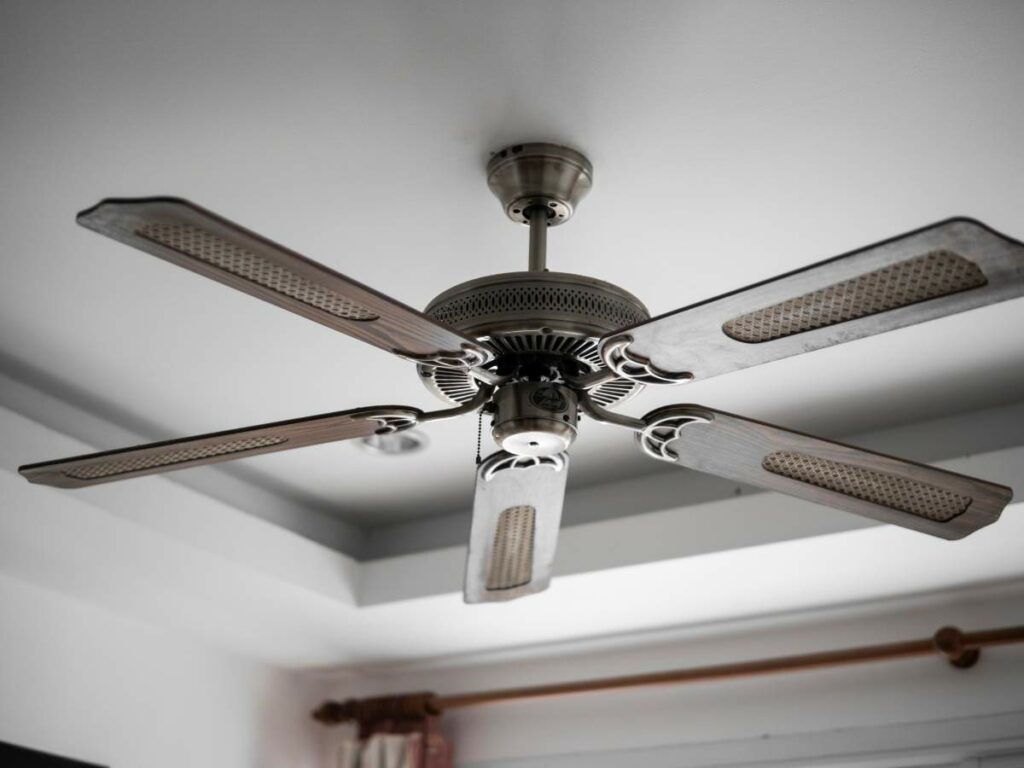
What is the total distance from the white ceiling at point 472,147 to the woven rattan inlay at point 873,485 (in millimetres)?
475

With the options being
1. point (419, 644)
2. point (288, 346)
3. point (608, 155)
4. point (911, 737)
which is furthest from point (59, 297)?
point (911, 737)

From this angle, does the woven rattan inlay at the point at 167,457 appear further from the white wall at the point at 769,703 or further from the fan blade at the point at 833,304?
the white wall at the point at 769,703

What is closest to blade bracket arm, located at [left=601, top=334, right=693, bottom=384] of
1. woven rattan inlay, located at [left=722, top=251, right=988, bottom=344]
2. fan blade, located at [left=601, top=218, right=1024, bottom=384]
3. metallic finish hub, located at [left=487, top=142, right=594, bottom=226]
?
fan blade, located at [left=601, top=218, right=1024, bottom=384]

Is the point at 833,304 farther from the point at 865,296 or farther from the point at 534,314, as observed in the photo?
the point at 534,314

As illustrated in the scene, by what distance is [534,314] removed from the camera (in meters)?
1.45

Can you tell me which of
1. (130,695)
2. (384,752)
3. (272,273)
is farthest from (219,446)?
(384,752)

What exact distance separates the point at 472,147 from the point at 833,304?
0.67 m

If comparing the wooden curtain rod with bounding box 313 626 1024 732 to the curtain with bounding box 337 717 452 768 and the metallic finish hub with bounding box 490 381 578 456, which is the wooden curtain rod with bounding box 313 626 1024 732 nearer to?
the curtain with bounding box 337 717 452 768

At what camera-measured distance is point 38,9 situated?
1458 millimetres

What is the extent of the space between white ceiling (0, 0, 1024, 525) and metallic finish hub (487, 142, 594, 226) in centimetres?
3

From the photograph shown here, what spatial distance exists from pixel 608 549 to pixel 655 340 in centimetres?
134

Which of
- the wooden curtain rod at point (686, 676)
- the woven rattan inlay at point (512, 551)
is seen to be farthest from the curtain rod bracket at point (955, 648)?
the woven rattan inlay at point (512, 551)

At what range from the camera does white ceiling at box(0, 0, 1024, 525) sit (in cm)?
148

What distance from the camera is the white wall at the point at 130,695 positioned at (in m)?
2.63
